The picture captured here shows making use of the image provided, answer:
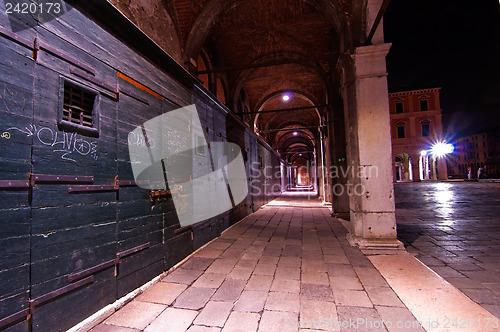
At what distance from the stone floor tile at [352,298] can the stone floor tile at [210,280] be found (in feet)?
5.02

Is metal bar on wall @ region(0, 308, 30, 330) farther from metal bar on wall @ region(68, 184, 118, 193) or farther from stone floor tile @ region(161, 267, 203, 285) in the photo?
stone floor tile @ region(161, 267, 203, 285)

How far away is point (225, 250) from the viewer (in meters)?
4.59

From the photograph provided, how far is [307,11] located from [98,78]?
697 cm

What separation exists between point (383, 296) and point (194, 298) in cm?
223

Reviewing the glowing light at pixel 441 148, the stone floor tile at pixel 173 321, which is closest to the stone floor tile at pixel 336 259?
the stone floor tile at pixel 173 321

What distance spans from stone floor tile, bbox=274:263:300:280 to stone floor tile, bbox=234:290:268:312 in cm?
56

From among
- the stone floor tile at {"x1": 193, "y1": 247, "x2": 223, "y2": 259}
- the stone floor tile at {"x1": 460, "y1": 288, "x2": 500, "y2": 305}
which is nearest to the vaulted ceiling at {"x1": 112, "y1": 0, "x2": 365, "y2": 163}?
the stone floor tile at {"x1": 193, "y1": 247, "x2": 223, "y2": 259}

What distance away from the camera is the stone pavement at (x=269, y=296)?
219 cm

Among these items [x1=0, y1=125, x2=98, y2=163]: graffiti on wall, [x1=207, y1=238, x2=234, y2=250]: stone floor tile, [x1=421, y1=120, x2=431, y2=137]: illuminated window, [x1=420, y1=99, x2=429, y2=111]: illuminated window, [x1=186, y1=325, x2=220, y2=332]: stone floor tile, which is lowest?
[x1=207, y1=238, x2=234, y2=250]: stone floor tile

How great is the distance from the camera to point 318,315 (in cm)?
230

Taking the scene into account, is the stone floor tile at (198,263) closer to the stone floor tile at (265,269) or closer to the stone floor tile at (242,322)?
the stone floor tile at (265,269)

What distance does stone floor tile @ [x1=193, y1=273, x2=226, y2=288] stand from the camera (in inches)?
120

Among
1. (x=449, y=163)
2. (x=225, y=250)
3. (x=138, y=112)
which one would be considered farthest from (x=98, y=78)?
(x=449, y=163)

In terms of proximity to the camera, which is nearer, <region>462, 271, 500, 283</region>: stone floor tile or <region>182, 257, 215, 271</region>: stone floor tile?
<region>462, 271, 500, 283</region>: stone floor tile
